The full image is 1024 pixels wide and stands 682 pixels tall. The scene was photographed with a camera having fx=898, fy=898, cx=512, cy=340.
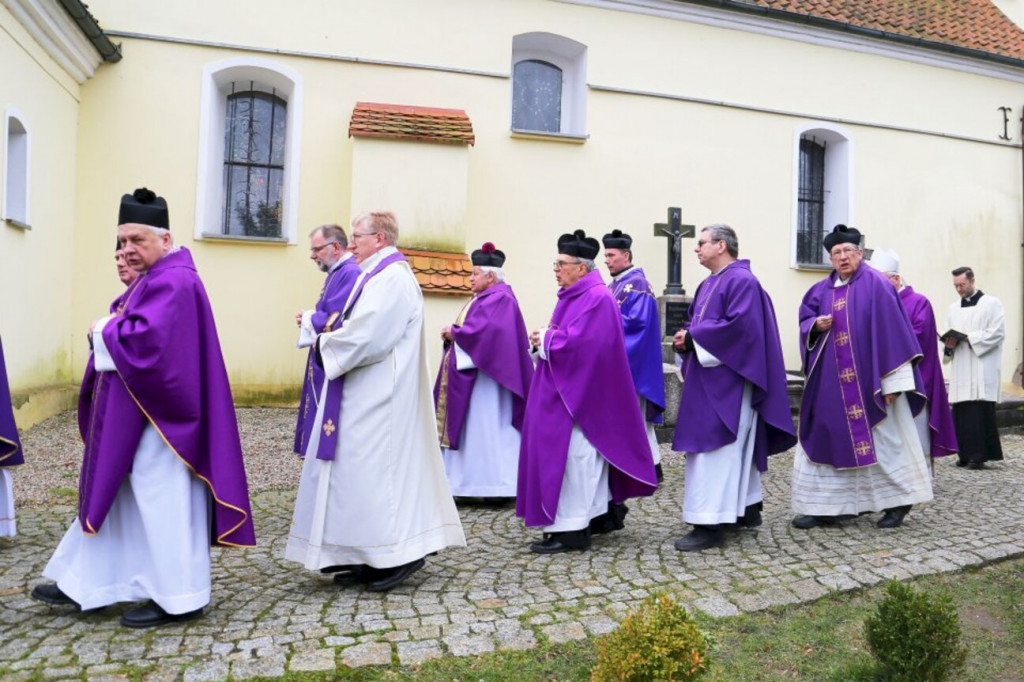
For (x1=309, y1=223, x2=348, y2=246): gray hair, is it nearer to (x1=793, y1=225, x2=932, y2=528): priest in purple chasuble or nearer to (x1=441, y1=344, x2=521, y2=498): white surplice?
(x1=441, y1=344, x2=521, y2=498): white surplice

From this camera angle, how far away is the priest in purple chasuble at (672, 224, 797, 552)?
5.50 metres

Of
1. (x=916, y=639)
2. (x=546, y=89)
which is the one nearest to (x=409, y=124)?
(x=546, y=89)

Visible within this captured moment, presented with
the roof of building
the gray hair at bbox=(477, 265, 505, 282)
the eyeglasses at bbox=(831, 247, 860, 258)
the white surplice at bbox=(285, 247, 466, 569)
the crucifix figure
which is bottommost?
the white surplice at bbox=(285, 247, 466, 569)

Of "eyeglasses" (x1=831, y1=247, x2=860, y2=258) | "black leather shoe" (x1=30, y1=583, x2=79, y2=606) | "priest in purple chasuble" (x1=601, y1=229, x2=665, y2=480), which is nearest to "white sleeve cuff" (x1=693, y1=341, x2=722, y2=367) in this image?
"priest in purple chasuble" (x1=601, y1=229, x2=665, y2=480)

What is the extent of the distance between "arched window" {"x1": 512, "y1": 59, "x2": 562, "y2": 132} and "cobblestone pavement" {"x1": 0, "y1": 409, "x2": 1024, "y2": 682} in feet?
25.9

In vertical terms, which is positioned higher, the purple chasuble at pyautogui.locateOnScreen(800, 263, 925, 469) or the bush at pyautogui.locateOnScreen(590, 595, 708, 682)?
the purple chasuble at pyautogui.locateOnScreen(800, 263, 925, 469)

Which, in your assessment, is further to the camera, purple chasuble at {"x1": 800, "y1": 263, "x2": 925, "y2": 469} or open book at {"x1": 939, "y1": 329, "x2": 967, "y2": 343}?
open book at {"x1": 939, "y1": 329, "x2": 967, "y2": 343}

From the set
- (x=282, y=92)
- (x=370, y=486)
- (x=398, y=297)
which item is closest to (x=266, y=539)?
(x=370, y=486)

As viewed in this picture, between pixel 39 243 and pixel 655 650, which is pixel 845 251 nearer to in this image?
pixel 655 650

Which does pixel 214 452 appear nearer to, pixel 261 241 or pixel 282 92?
pixel 261 241

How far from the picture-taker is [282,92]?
11.9 meters

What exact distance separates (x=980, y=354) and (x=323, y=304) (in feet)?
22.4

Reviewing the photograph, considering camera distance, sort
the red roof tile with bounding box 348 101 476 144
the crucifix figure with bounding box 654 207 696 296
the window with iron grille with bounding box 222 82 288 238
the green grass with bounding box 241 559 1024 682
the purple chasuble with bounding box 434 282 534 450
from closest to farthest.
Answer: the green grass with bounding box 241 559 1024 682
the purple chasuble with bounding box 434 282 534 450
the red roof tile with bounding box 348 101 476 144
the window with iron grille with bounding box 222 82 288 238
the crucifix figure with bounding box 654 207 696 296

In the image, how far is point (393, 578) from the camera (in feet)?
15.0
